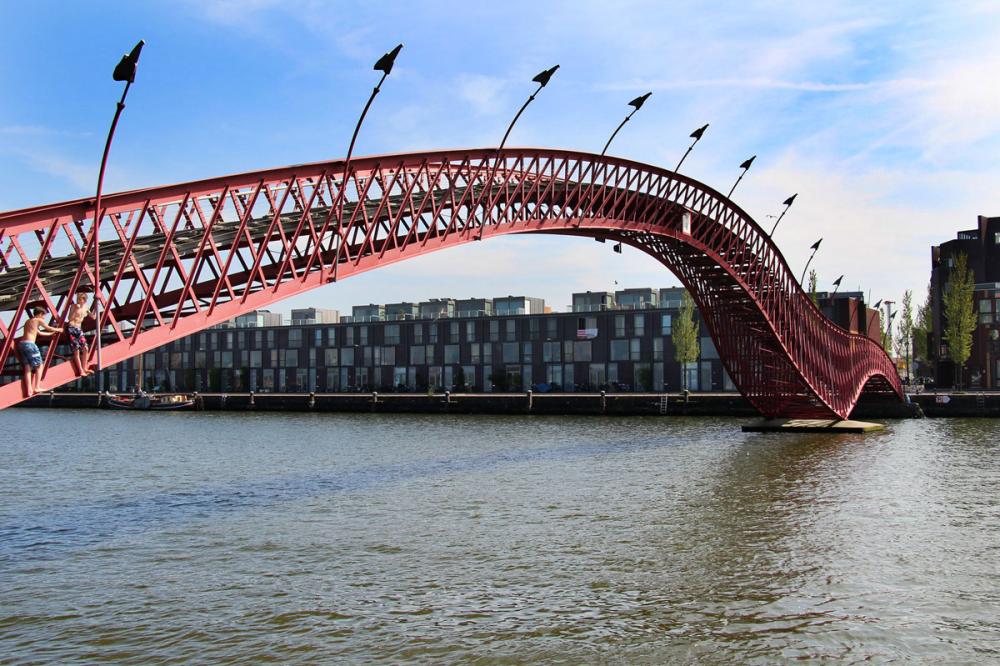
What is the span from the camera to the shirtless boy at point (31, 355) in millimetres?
18884

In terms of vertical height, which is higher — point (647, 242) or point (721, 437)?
point (647, 242)

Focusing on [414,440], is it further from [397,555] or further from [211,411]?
[211,411]

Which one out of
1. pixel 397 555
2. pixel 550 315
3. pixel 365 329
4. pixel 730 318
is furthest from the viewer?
pixel 365 329

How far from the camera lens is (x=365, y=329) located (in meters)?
131

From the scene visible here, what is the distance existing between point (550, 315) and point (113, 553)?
9723 cm

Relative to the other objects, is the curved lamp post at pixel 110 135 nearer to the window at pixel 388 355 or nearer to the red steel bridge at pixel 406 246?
the red steel bridge at pixel 406 246

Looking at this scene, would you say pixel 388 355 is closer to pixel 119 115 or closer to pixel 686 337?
pixel 686 337

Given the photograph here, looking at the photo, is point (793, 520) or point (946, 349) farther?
point (946, 349)

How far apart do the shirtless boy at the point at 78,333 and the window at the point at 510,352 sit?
100323mm

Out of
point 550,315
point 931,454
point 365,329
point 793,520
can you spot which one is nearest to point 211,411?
point 365,329

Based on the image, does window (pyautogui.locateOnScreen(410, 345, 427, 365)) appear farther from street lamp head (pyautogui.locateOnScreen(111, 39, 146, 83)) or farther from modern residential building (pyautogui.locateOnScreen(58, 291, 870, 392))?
street lamp head (pyautogui.locateOnScreen(111, 39, 146, 83))

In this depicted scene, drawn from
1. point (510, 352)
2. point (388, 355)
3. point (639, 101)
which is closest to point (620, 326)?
point (510, 352)

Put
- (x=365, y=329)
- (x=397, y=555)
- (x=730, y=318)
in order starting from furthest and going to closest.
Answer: (x=365, y=329)
(x=730, y=318)
(x=397, y=555)

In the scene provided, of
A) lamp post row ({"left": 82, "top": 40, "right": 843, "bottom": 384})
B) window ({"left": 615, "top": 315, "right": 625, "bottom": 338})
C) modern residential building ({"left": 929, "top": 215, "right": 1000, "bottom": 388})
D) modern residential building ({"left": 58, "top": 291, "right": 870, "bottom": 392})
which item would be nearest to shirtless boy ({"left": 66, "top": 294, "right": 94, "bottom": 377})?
lamp post row ({"left": 82, "top": 40, "right": 843, "bottom": 384})
